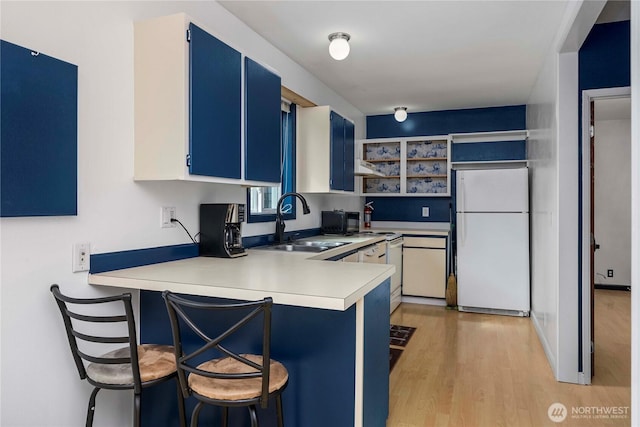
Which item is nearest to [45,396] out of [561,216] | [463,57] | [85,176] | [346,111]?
[85,176]

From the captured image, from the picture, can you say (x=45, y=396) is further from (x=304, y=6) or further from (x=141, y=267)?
(x=304, y=6)

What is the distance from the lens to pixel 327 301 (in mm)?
1445

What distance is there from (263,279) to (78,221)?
84 centimetres

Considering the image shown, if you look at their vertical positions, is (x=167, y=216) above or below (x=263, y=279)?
above

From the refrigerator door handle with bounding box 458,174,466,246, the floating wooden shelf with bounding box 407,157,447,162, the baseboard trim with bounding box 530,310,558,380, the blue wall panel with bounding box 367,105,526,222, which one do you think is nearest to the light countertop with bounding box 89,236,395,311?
the baseboard trim with bounding box 530,310,558,380

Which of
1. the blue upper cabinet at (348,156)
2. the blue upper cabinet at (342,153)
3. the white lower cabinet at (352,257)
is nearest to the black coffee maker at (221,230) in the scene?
the white lower cabinet at (352,257)

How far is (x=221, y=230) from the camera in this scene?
2.47 metres

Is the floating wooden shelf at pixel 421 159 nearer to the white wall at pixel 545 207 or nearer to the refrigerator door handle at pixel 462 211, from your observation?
the refrigerator door handle at pixel 462 211

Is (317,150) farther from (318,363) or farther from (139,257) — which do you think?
(318,363)

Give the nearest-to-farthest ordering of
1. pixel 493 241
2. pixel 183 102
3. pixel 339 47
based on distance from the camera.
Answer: pixel 183 102 < pixel 339 47 < pixel 493 241

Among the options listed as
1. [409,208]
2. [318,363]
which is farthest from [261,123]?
[409,208]

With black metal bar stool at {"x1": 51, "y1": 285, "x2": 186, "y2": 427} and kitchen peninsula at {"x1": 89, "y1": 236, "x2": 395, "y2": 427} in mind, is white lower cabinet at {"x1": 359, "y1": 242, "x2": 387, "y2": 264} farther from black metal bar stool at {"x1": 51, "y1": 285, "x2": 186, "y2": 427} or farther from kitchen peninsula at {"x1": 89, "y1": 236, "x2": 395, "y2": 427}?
black metal bar stool at {"x1": 51, "y1": 285, "x2": 186, "y2": 427}

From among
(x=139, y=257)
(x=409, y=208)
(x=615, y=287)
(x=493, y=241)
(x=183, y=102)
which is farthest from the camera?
(x=615, y=287)

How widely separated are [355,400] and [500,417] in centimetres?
121
